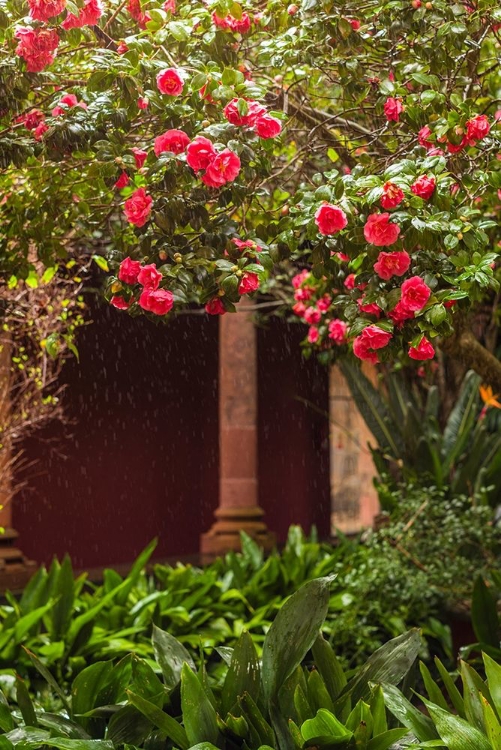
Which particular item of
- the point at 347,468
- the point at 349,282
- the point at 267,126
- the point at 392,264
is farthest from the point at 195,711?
the point at 347,468

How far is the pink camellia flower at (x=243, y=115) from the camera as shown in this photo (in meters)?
2.62

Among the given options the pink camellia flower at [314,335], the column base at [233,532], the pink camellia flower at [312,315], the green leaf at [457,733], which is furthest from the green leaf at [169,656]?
the column base at [233,532]

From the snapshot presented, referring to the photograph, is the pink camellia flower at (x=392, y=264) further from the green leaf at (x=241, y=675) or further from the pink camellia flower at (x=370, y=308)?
the green leaf at (x=241, y=675)

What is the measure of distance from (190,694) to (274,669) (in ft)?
1.08

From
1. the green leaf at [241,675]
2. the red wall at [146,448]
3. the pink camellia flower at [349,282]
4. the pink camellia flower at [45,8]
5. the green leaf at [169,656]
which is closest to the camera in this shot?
the pink camellia flower at [45,8]

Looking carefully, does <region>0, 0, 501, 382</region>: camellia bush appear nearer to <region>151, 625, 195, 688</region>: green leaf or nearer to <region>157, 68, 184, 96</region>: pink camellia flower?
<region>157, 68, 184, 96</region>: pink camellia flower

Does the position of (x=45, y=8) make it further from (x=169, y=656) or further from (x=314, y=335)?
(x=314, y=335)

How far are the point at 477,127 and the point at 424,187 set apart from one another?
32cm

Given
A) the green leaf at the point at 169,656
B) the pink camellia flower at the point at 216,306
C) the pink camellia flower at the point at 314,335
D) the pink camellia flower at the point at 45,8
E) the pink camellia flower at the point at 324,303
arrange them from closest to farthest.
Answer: the pink camellia flower at the point at 45,8 → the pink camellia flower at the point at 216,306 → the green leaf at the point at 169,656 → the pink camellia flower at the point at 324,303 → the pink camellia flower at the point at 314,335

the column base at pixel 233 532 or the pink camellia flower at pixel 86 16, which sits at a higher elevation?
the pink camellia flower at pixel 86 16

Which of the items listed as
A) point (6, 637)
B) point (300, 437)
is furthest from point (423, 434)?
point (300, 437)

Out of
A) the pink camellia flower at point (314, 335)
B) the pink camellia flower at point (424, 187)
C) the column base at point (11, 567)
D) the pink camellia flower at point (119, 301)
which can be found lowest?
the column base at point (11, 567)

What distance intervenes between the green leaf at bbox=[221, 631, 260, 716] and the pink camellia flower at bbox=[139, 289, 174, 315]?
0.97 m

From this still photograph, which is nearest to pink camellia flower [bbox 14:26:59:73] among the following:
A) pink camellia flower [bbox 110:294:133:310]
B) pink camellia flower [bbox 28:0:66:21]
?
pink camellia flower [bbox 28:0:66:21]
